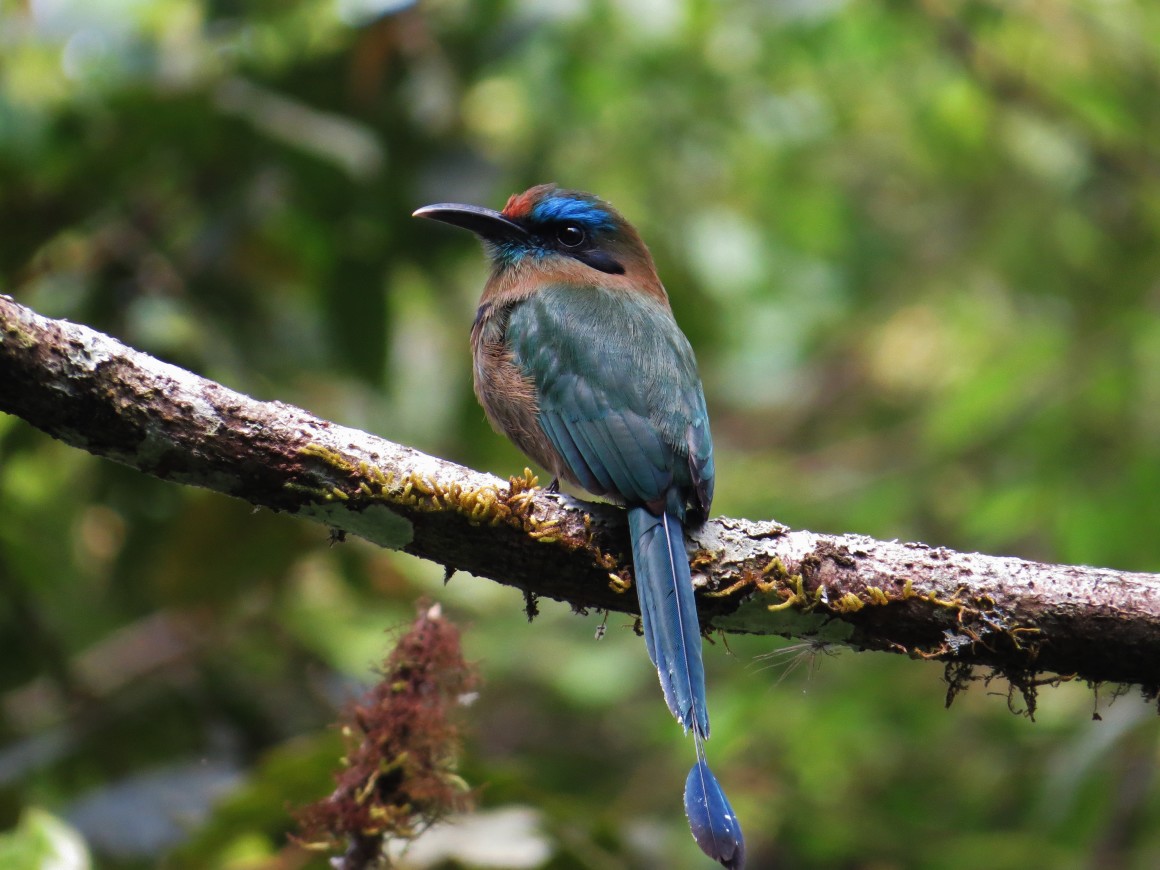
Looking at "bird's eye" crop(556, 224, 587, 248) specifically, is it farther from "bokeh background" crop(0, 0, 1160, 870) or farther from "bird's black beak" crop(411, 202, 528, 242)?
"bokeh background" crop(0, 0, 1160, 870)

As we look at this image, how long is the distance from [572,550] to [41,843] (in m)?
1.21

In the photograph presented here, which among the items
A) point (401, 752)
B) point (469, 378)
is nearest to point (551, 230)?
point (469, 378)

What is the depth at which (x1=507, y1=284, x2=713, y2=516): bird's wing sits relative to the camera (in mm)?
2895

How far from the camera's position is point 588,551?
2.46 meters

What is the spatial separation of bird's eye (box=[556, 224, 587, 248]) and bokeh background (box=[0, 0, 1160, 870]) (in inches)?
18.6

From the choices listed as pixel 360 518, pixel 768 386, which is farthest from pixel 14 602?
pixel 768 386

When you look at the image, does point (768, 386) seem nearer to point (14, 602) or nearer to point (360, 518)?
point (14, 602)

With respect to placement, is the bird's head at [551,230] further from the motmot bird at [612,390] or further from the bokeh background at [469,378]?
the bokeh background at [469,378]

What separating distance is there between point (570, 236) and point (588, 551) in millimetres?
1805

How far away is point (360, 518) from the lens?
2314 millimetres

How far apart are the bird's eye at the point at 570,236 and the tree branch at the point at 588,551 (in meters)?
A: 1.59

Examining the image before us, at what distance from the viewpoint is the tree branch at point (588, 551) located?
2.17 metres

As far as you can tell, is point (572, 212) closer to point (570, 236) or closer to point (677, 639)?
point (570, 236)

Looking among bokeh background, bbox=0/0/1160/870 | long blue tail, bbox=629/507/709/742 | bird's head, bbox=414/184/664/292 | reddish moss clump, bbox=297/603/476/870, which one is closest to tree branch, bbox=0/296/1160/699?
long blue tail, bbox=629/507/709/742
